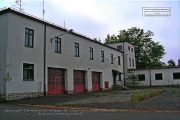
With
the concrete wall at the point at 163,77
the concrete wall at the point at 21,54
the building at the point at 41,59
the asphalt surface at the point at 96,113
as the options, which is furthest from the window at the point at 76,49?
the concrete wall at the point at 163,77

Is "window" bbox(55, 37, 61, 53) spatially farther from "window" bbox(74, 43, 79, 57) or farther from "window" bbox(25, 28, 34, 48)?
"window" bbox(25, 28, 34, 48)

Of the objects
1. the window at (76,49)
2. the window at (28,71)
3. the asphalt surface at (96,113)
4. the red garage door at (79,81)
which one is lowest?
the asphalt surface at (96,113)

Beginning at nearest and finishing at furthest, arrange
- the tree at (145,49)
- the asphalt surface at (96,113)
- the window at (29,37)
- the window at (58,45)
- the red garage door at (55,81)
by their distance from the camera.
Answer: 1. the asphalt surface at (96,113)
2. the window at (29,37)
3. the red garage door at (55,81)
4. the window at (58,45)
5. the tree at (145,49)

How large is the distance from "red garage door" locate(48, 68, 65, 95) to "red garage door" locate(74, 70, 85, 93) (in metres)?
2.85

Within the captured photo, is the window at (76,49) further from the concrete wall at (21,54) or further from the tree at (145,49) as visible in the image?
the tree at (145,49)

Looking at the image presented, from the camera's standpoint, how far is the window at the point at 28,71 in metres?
20.1

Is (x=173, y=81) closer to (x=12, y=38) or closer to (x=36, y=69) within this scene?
(x=36, y=69)

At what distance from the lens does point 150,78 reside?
44906 mm

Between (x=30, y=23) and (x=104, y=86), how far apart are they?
19.0 m

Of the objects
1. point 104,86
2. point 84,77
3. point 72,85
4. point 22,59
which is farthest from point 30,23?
point 104,86

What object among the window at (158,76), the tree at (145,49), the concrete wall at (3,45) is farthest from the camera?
the tree at (145,49)

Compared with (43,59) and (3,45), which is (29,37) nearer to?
(43,59)

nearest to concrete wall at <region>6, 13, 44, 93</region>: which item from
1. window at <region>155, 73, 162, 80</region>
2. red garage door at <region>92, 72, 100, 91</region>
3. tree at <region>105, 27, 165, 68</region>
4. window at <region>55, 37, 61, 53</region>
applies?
window at <region>55, 37, 61, 53</region>

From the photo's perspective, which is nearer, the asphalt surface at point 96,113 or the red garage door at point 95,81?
the asphalt surface at point 96,113
